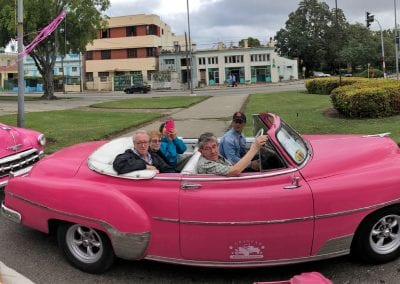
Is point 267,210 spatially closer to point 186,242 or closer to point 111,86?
point 186,242

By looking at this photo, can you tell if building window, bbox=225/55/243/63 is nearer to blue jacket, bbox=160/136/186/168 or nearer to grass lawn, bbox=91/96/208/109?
grass lawn, bbox=91/96/208/109

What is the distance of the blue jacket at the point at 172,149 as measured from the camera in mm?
5171

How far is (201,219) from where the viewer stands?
4.02m

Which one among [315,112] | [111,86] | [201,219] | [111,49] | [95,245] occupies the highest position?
[111,49]

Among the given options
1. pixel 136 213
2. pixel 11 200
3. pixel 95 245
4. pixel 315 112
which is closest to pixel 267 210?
pixel 136 213

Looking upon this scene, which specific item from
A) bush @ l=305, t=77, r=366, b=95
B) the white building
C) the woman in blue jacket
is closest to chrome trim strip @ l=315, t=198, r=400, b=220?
the woman in blue jacket

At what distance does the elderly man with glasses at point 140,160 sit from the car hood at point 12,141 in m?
2.67

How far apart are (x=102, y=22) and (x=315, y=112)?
2749 centimetres

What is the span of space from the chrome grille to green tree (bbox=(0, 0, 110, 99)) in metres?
29.5

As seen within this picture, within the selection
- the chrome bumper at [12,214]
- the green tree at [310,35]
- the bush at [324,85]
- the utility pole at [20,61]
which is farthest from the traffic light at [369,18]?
the green tree at [310,35]

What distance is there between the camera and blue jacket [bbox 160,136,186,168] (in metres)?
5.17

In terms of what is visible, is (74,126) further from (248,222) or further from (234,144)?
(248,222)

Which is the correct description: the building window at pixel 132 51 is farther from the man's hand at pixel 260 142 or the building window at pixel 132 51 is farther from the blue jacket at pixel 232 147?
the man's hand at pixel 260 142

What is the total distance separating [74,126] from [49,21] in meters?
23.2
